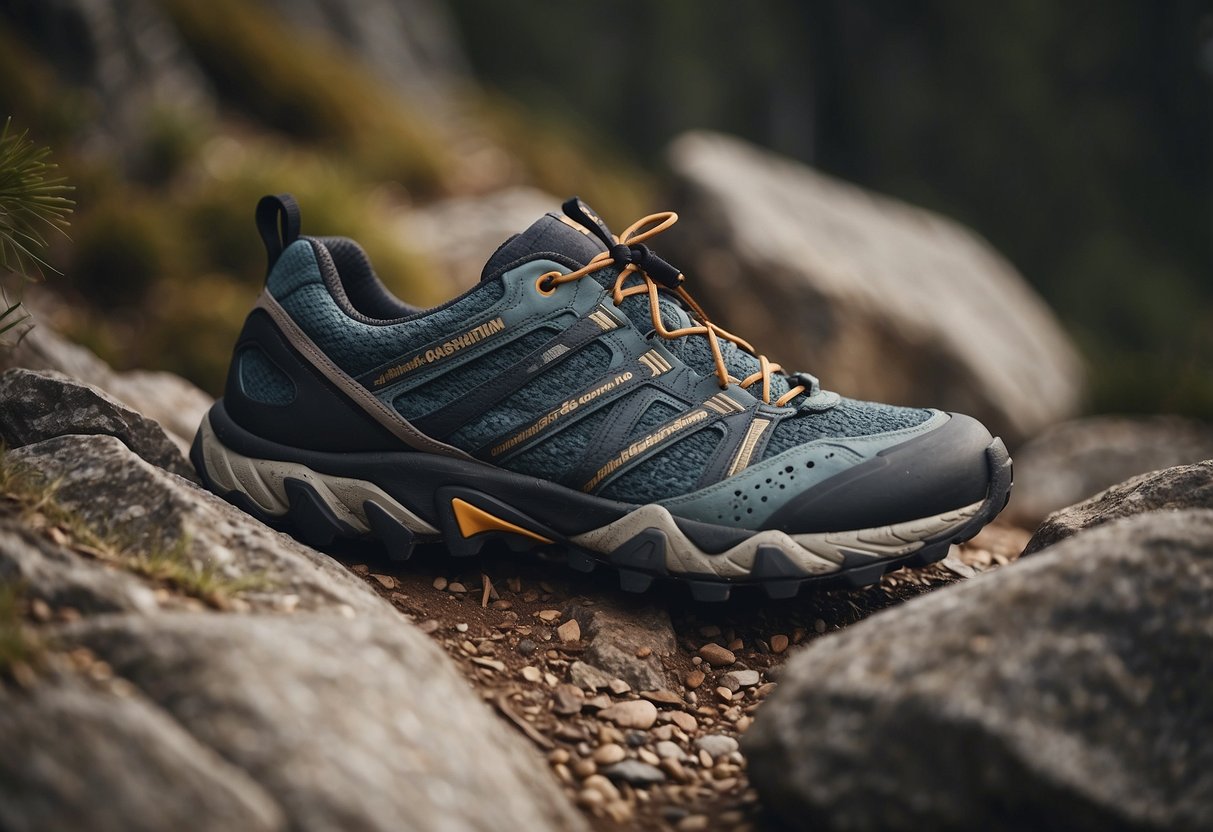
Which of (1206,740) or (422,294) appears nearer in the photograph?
(1206,740)

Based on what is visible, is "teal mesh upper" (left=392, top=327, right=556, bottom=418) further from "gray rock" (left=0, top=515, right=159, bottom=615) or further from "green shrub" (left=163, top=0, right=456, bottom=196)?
Answer: "green shrub" (left=163, top=0, right=456, bottom=196)

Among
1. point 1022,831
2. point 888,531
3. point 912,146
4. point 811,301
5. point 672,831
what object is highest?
point 912,146

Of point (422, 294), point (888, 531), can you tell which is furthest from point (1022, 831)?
point (422, 294)

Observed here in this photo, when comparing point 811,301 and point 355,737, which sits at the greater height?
point 811,301

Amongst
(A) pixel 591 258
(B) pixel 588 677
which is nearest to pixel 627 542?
(B) pixel 588 677

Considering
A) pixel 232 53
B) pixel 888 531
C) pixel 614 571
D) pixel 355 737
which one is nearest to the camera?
pixel 355 737

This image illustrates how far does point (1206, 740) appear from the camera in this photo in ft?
4.17

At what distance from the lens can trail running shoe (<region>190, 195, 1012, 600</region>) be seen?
1852mm

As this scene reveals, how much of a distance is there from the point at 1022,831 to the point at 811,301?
4.63 metres

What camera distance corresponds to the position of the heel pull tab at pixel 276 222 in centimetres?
211

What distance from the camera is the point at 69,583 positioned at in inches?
53.8

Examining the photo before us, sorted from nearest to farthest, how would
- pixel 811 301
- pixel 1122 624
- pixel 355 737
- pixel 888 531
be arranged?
pixel 355 737 → pixel 1122 624 → pixel 888 531 → pixel 811 301

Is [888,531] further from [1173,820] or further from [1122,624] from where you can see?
[1173,820]

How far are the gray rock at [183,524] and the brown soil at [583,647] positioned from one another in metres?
0.22
